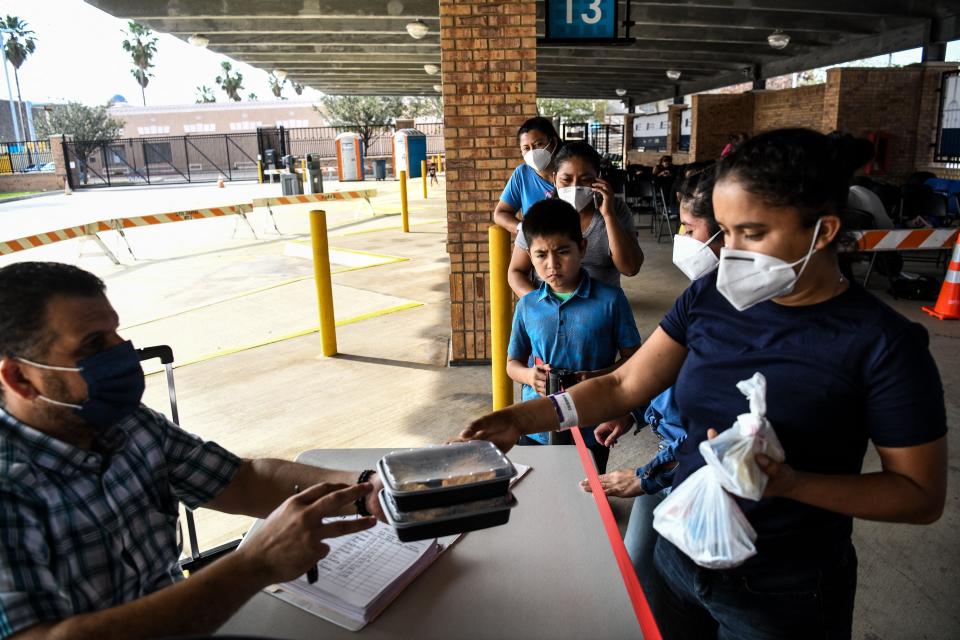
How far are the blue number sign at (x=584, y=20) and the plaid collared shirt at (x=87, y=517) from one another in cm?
530

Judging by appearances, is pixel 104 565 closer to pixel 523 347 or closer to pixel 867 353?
pixel 867 353

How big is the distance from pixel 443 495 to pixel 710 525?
1.74 feet

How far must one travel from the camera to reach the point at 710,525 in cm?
135

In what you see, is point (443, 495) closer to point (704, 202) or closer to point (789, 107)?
point (704, 202)

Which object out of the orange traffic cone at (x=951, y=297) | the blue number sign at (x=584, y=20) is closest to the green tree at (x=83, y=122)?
the blue number sign at (x=584, y=20)

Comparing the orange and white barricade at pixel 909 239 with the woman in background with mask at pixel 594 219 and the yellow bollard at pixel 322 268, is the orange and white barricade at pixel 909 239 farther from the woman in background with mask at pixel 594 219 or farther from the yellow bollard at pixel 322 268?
the yellow bollard at pixel 322 268

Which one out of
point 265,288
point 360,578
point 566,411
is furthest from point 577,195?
point 265,288

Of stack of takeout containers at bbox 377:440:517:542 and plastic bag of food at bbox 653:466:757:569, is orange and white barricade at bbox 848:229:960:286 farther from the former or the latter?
stack of takeout containers at bbox 377:440:517:542

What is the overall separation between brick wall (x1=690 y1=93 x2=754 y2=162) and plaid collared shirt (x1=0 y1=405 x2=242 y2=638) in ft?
70.9

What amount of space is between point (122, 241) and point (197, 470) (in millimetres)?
13559

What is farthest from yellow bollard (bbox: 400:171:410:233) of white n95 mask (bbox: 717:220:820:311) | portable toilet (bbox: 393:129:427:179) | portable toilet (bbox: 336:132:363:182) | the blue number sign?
portable toilet (bbox: 336:132:363:182)

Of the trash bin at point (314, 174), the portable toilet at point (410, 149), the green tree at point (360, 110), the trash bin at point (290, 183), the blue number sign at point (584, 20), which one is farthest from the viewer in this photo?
the green tree at point (360, 110)

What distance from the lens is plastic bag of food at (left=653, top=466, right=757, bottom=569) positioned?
4.37 feet

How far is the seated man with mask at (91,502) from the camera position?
1.30 m
